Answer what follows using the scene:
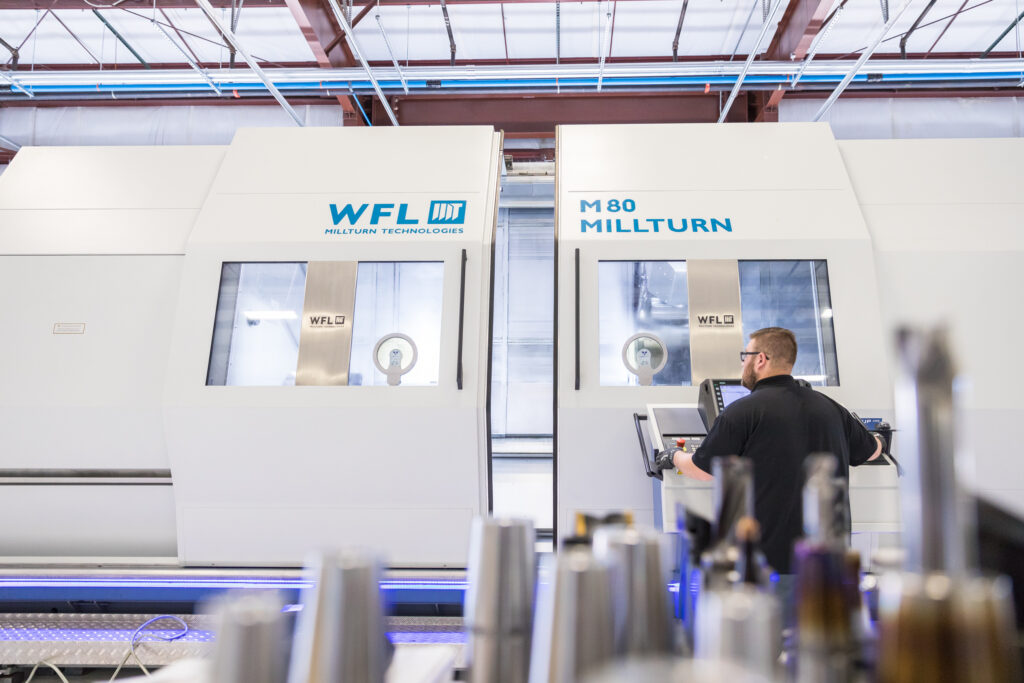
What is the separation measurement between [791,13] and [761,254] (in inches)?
98.9

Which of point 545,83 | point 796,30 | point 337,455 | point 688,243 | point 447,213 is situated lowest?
point 337,455

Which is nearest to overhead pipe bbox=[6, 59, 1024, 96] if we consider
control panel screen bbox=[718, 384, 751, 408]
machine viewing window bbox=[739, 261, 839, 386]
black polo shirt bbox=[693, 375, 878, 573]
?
machine viewing window bbox=[739, 261, 839, 386]

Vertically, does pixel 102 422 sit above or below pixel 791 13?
below

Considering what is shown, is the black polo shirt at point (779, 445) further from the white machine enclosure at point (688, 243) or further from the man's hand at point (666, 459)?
the white machine enclosure at point (688, 243)

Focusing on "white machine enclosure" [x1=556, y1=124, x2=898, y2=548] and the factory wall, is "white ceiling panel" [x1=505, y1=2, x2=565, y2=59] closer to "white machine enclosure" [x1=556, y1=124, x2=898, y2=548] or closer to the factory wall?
"white machine enclosure" [x1=556, y1=124, x2=898, y2=548]

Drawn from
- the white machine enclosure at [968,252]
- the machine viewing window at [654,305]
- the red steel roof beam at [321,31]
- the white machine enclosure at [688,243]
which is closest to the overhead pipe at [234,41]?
the red steel roof beam at [321,31]

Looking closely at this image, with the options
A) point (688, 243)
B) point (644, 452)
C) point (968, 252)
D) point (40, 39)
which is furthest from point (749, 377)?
point (40, 39)

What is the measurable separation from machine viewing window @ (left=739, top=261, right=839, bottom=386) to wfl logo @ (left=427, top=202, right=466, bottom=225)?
133cm

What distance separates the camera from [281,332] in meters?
3.10

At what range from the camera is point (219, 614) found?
0.62 metres

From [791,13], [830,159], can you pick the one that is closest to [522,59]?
[791,13]

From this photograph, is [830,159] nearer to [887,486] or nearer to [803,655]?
[887,486]

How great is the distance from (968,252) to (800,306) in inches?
30.3

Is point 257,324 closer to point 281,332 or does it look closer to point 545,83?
point 281,332
